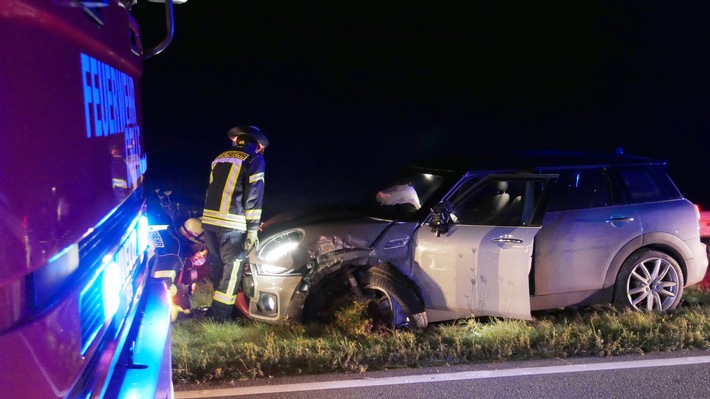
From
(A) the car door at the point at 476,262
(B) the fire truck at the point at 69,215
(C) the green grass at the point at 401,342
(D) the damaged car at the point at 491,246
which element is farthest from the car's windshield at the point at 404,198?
(B) the fire truck at the point at 69,215

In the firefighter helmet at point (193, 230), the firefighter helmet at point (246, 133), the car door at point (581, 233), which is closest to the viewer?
the car door at point (581, 233)

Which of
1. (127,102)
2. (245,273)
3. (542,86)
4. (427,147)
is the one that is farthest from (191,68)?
(127,102)

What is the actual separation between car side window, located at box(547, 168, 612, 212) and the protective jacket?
2491 mm

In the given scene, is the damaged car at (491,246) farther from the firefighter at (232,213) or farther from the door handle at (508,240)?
the firefighter at (232,213)

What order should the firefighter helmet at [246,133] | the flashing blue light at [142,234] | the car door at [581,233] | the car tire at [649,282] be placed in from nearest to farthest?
the flashing blue light at [142,234] < the car door at [581,233] < the car tire at [649,282] < the firefighter helmet at [246,133]

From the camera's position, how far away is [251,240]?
239 inches

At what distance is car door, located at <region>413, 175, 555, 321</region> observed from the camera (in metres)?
5.40

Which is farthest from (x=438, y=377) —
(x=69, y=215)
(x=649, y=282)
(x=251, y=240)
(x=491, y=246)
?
(x=69, y=215)

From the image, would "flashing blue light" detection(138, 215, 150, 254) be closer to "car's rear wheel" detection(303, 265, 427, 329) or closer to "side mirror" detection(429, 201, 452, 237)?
"car's rear wheel" detection(303, 265, 427, 329)

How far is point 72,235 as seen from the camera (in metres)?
1.95

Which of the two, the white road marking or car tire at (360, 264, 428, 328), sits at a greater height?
car tire at (360, 264, 428, 328)

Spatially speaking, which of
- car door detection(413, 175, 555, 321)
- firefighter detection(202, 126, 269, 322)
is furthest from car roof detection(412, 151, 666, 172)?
firefighter detection(202, 126, 269, 322)

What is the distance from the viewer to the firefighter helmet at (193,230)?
673 centimetres

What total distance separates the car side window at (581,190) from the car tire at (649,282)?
0.57 metres
